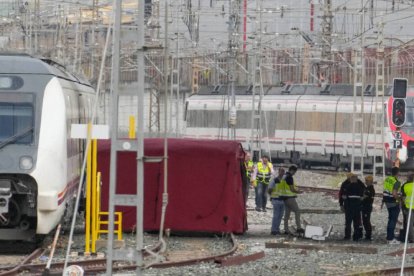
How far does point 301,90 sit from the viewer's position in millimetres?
49656

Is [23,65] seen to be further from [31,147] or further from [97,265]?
[97,265]

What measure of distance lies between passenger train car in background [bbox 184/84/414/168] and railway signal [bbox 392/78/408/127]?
1931cm

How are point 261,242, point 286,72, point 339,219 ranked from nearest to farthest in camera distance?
point 261,242, point 339,219, point 286,72

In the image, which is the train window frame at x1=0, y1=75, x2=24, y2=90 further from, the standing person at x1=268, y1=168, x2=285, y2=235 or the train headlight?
the standing person at x1=268, y1=168, x2=285, y2=235

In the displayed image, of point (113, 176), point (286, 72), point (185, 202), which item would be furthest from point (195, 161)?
point (286, 72)

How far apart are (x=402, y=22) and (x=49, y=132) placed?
4361cm

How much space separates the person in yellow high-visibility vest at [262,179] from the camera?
89.2ft

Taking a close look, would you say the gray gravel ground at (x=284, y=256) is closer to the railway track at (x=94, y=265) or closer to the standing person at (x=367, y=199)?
the railway track at (x=94, y=265)

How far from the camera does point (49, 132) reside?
15.8 meters

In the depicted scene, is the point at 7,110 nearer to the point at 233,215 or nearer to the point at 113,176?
the point at 233,215

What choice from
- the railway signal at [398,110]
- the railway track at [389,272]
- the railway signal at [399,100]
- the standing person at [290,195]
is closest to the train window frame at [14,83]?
the railway track at [389,272]

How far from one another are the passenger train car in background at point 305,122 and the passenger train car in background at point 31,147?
29.6 metres

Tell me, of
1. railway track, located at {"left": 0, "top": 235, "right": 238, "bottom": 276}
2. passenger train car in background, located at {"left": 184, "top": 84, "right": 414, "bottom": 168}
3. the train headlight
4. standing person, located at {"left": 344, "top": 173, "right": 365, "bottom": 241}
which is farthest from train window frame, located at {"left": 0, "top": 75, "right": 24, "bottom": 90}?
passenger train car in background, located at {"left": 184, "top": 84, "right": 414, "bottom": 168}

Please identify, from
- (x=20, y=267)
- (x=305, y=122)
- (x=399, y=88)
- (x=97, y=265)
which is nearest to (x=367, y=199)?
(x=399, y=88)
